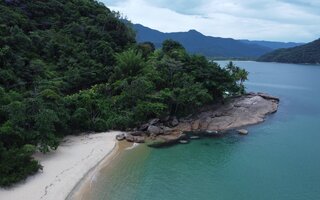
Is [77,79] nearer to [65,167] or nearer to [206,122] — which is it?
[206,122]

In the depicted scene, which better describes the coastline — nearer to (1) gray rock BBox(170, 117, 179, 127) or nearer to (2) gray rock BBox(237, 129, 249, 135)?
(1) gray rock BBox(170, 117, 179, 127)

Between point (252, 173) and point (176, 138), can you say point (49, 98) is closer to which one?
point (176, 138)

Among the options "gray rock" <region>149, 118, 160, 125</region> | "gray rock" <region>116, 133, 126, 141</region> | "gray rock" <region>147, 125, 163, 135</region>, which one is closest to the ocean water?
"gray rock" <region>116, 133, 126, 141</region>

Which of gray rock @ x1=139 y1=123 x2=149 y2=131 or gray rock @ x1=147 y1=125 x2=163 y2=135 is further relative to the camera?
gray rock @ x1=139 y1=123 x2=149 y2=131

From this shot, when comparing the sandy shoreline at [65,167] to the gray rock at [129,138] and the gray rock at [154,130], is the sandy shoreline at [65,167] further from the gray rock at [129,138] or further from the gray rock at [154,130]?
the gray rock at [154,130]

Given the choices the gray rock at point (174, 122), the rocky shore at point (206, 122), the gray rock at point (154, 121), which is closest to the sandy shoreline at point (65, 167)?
the rocky shore at point (206, 122)

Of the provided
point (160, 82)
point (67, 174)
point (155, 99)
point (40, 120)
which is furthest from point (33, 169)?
point (160, 82)

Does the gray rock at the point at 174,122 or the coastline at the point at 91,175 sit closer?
the coastline at the point at 91,175
